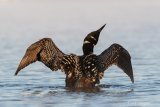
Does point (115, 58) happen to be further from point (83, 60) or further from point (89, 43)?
point (83, 60)

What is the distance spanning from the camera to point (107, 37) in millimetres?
23375

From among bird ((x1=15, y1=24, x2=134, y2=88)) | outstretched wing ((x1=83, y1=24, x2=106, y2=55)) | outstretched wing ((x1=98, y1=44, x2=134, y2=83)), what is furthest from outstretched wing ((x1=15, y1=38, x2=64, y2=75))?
outstretched wing ((x1=98, y1=44, x2=134, y2=83))

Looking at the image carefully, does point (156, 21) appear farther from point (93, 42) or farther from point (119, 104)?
point (119, 104)

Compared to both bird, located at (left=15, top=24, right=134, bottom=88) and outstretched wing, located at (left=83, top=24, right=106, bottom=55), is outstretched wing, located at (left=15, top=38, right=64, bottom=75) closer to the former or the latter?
bird, located at (left=15, top=24, right=134, bottom=88)

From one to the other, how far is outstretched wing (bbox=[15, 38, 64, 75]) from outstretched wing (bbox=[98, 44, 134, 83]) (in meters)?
0.67

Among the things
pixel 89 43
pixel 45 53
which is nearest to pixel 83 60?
pixel 89 43

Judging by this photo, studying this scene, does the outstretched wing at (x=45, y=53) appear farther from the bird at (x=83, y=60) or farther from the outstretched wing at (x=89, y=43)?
the outstretched wing at (x=89, y=43)

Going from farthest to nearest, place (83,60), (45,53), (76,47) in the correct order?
(76,47) < (45,53) < (83,60)

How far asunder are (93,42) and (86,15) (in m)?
19.7

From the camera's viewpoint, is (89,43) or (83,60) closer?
(83,60)

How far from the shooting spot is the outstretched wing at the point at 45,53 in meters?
13.7

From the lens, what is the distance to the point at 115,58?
13734 mm

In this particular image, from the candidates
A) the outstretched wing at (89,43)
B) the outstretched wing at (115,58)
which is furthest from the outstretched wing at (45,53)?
the outstretched wing at (115,58)

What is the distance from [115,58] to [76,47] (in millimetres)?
6708
